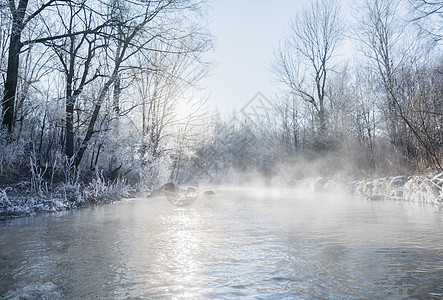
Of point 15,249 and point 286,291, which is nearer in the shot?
point 286,291

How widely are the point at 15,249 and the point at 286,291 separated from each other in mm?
3102

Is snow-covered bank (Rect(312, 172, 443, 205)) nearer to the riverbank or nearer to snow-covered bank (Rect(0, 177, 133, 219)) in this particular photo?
the riverbank

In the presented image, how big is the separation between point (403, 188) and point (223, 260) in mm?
8322

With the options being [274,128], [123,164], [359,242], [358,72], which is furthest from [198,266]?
[274,128]

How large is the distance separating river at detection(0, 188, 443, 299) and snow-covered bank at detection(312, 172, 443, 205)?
10.5 feet

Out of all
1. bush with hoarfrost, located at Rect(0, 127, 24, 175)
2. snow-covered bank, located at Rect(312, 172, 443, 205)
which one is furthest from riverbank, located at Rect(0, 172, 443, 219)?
bush with hoarfrost, located at Rect(0, 127, 24, 175)

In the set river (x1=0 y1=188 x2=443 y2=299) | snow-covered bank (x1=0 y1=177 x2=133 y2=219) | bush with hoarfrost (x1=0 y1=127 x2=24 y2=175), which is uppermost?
bush with hoarfrost (x1=0 y1=127 x2=24 y2=175)

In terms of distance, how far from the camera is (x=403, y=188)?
957 cm

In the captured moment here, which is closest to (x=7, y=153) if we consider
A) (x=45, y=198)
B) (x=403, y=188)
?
(x=45, y=198)

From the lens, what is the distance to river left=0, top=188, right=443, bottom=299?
2.38 meters

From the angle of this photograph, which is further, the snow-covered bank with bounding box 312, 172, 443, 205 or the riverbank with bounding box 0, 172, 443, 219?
the snow-covered bank with bounding box 312, 172, 443, 205

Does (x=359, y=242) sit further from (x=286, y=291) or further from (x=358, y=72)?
(x=358, y=72)

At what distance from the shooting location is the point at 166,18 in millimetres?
6543

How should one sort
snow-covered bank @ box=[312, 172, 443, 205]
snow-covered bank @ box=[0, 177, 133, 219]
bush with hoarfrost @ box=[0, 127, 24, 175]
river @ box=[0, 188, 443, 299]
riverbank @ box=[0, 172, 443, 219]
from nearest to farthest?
river @ box=[0, 188, 443, 299]
snow-covered bank @ box=[0, 177, 133, 219]
riverbank @ box=[0, 172, 443, 219]
bush with hoarfrost @ box=[0, 127, 24, 175]
snow-covered bank @ box=[312, 172, 443, 205]
